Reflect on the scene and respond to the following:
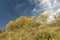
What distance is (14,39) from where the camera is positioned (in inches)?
479

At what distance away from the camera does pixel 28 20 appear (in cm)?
5700

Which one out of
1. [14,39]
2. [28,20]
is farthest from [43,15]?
[14,39]

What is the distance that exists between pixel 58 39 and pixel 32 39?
1.60 m

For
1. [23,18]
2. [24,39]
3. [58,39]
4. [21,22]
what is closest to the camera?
[58,39]

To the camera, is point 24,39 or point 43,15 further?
point 43,15

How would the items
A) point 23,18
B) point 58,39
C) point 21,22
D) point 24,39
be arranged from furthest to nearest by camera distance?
point 23,18, point 21,22, point 24,39, point 58,39

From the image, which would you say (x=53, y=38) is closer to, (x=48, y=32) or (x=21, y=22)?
(x=48, y=32)

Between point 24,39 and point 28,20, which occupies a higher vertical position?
point 28,20

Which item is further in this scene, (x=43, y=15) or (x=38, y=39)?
(x=43, y=15)

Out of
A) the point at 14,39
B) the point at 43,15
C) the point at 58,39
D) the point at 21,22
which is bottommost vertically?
the point at 58,39

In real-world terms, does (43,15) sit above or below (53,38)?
above

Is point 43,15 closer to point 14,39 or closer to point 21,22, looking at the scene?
point 21,22

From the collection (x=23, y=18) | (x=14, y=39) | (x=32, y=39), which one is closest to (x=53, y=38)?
(x=32, y=39)

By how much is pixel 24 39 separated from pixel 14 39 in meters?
1.00
